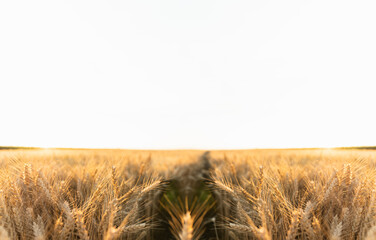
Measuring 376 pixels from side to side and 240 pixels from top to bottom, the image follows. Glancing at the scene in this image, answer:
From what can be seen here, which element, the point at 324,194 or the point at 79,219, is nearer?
the point at 79,219

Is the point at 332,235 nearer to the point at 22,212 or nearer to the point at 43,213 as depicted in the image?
Answer: the point at 43,213

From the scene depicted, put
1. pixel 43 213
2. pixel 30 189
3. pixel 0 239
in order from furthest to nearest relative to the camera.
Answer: pixel 30 189, pixel 43 213, pixel 0 239

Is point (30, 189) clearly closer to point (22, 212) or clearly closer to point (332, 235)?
point (22, 212)

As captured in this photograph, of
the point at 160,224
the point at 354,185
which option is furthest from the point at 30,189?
the point at 354,185

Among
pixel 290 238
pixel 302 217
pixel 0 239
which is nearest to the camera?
pixel 0 239

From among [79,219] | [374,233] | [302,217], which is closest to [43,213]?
[79,219]

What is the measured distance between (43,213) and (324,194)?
7.15ft

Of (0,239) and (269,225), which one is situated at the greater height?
(0,239)

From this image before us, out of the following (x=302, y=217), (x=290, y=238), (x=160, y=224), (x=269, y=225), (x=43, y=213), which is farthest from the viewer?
(x=160, y=224)

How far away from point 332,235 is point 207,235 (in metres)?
1.59

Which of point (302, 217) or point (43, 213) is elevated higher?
point (302, 217)

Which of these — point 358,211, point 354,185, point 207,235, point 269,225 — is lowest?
point 207,235

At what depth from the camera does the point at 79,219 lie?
1.19 metres

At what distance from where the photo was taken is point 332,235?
1184 mm
